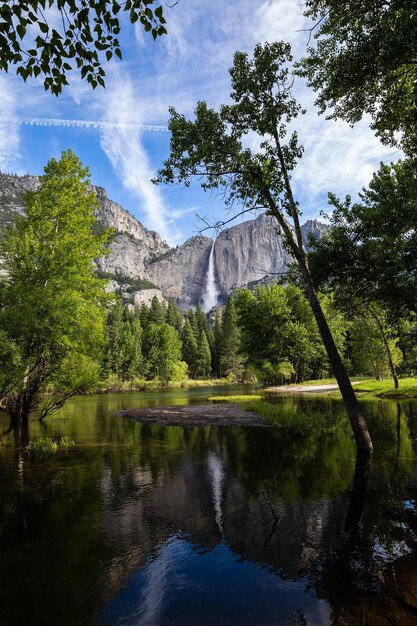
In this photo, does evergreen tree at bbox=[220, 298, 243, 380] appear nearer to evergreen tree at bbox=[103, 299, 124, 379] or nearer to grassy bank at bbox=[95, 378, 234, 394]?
grassy bank at bbox=[95, 378, 234, 394]

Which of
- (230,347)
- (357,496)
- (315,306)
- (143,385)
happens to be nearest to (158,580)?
(357,496)

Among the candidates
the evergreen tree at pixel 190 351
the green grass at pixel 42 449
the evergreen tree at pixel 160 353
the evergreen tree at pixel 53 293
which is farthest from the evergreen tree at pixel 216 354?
the green grass at pixel 42 449

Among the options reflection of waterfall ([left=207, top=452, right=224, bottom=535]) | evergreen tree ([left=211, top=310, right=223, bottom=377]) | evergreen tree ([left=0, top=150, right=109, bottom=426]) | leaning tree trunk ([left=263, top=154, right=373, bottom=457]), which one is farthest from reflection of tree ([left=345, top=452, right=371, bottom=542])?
evergreen tree ([left=211, top=310, right=223, bottom=377])

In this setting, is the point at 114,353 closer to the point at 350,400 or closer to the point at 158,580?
the point at 350,400

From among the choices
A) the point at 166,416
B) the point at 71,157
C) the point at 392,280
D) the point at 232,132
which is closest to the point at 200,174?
the point at 232,132

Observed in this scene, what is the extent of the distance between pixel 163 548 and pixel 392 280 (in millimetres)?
14889

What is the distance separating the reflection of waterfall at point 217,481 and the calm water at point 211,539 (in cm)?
5

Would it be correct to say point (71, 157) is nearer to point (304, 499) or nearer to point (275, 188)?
point (275, 188)

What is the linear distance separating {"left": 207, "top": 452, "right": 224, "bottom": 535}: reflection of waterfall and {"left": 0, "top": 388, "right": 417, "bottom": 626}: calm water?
0.05 m

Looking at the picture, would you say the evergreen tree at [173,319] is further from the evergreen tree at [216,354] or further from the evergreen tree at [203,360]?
the evergreen tree at [203,360]

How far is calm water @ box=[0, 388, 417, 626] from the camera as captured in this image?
471 cm

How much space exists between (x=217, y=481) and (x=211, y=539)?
3655 mm

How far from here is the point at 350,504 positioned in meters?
8.20

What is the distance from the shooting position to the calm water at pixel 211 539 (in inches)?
186
